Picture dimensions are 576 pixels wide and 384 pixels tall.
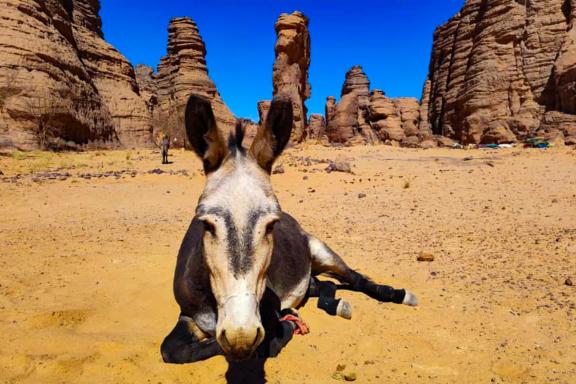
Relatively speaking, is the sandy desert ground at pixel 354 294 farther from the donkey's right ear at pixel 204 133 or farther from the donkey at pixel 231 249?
the donkey's right ear at pixel 204 133

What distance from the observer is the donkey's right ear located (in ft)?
7.29

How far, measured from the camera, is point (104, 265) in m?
5.05

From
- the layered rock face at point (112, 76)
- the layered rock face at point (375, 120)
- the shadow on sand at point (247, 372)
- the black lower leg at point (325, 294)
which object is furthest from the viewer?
the layered rock face at point (375, 120)

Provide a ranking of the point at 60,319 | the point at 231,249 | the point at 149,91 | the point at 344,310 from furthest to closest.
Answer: the point at 149,91 < the point at 344,310 < the point at 60,319 < the point at 231,249

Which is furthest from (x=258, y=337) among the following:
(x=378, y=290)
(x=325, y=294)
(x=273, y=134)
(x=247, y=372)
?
(x=378, y=290)

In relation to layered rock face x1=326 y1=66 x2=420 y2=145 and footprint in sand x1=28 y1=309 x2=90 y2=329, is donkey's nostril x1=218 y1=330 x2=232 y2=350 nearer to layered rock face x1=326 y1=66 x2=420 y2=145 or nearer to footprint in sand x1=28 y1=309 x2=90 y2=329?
footprint in sand x1=28 y1=309 x2=90 y2=329

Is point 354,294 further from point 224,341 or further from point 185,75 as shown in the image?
point 185,75

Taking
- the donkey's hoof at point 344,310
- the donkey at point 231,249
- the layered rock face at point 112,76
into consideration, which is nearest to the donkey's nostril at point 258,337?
the donkey at point 231,249

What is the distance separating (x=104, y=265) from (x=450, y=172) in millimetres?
13313

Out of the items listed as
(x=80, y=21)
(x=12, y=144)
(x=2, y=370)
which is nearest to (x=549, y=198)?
(x=2, y=370)

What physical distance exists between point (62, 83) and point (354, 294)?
96.0ft

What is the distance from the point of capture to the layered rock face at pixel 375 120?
51.3 m

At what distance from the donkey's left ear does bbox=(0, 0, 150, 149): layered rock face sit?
24697 mm

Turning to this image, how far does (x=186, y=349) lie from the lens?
2.63 metres
